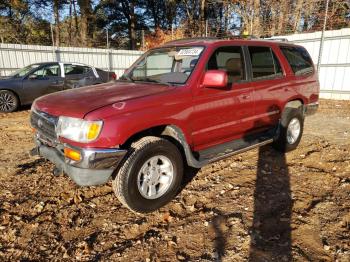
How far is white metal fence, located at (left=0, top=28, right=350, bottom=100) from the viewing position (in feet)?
37.1

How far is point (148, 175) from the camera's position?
3.48 m

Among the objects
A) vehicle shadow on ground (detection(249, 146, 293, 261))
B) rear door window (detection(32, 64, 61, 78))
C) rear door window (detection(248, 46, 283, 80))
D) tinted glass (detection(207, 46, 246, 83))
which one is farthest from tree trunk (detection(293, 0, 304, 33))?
tinted glass (detection(207, 46, 246, 83))

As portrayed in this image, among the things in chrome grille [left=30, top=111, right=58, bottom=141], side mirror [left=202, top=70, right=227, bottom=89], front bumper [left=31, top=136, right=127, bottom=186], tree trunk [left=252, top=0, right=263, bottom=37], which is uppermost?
tree trunk [left=252, top=0, right=263, bottom=37]

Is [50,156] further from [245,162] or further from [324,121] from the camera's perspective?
[324,121]

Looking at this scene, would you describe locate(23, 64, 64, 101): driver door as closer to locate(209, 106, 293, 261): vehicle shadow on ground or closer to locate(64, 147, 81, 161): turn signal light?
locate(64, 147, 81, 161): turn signal light

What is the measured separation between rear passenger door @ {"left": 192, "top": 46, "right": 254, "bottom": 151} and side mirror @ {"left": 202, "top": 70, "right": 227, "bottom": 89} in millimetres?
130

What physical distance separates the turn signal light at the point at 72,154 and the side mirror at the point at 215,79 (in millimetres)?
1702

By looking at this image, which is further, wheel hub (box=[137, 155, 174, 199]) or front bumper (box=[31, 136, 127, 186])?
wheel hub (box=[137, 155, 174, 199])

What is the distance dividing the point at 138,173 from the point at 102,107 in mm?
789

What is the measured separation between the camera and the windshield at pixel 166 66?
3.93 m

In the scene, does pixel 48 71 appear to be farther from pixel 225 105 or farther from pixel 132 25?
pixel 132 25

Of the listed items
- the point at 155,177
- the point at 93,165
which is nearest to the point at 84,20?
the point at 155,177

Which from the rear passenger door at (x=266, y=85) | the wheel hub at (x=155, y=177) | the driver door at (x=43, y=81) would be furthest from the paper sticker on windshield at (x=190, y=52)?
the driver door at (x=43, y=81)

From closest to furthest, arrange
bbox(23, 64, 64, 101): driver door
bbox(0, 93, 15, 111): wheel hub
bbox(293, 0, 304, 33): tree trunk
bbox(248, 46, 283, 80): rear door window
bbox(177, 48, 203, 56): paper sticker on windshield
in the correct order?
bbox(177, 48, 203, 56): paper sticker on windshield
bbox(248, 46, 283, 80): rear door window
bbox(0, 93, 15, 111): wheel hub
bbox(23, 64, 64, 101): driver door
bbox(293, 0, 304, 33): tree trunk
